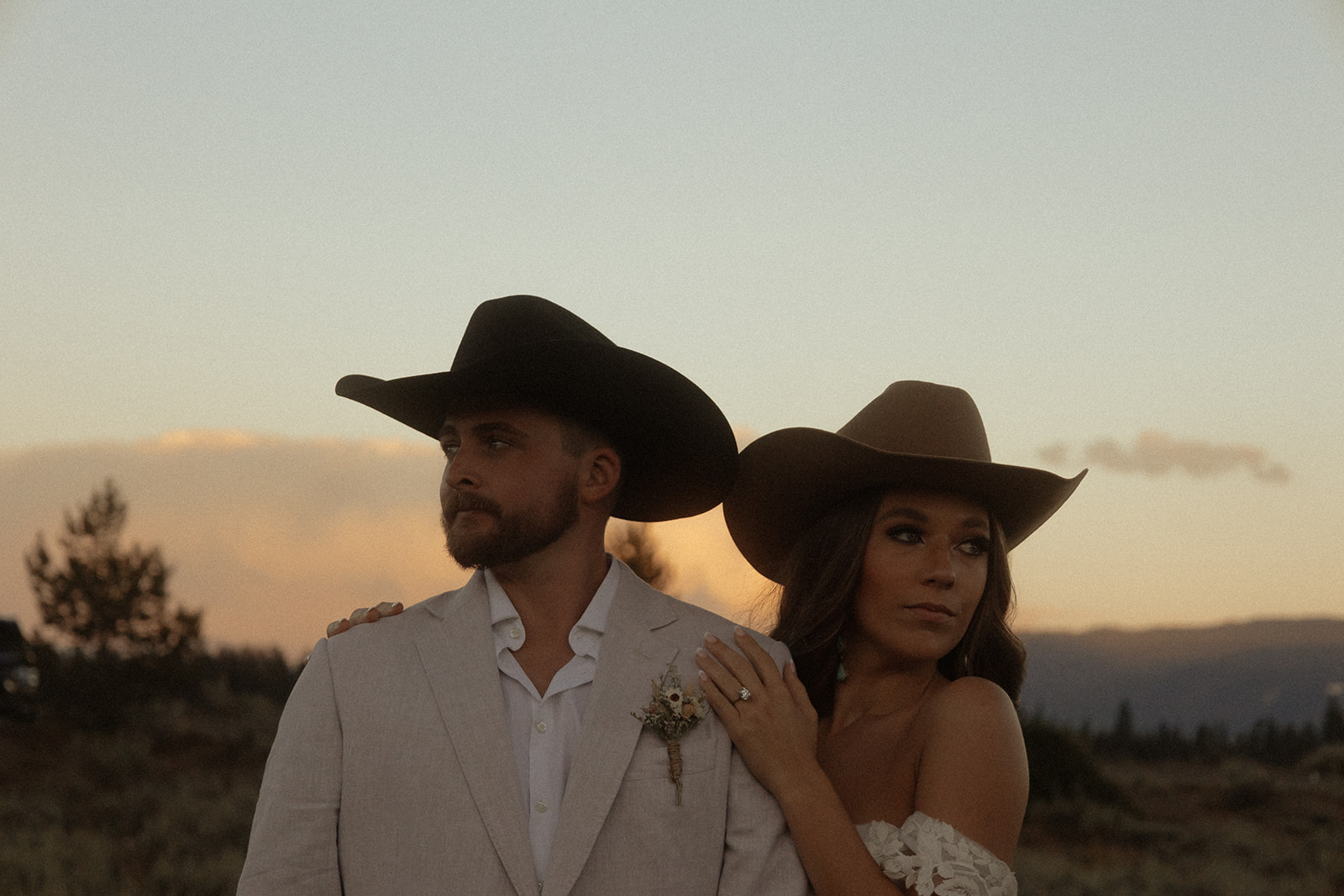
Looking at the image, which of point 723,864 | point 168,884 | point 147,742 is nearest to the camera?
point 723,864

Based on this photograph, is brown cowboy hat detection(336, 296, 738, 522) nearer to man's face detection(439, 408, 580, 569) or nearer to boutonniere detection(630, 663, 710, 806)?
man's face detection(439, 408, 580, 569)

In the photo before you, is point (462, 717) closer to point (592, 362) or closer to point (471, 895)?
point (471, 895)

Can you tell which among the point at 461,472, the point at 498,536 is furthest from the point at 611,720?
the point at 461,472

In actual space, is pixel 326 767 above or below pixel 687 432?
below

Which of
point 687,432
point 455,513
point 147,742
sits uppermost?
point 687,432

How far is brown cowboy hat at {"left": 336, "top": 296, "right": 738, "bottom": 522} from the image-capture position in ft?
11.8

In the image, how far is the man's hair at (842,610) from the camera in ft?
14.0

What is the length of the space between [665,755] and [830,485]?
1.34 meters

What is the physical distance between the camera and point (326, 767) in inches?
127

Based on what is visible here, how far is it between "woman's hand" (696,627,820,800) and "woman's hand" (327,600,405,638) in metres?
0.91

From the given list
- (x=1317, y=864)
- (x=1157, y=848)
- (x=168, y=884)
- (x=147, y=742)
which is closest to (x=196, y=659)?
(x=147, y=742)

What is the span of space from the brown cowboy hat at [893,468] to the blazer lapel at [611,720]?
852 millimetres

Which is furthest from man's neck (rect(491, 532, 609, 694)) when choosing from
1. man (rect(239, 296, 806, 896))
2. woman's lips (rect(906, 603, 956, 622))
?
woman's lips (rect(906, 603, 956, 622))

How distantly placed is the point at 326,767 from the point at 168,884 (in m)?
14.0
